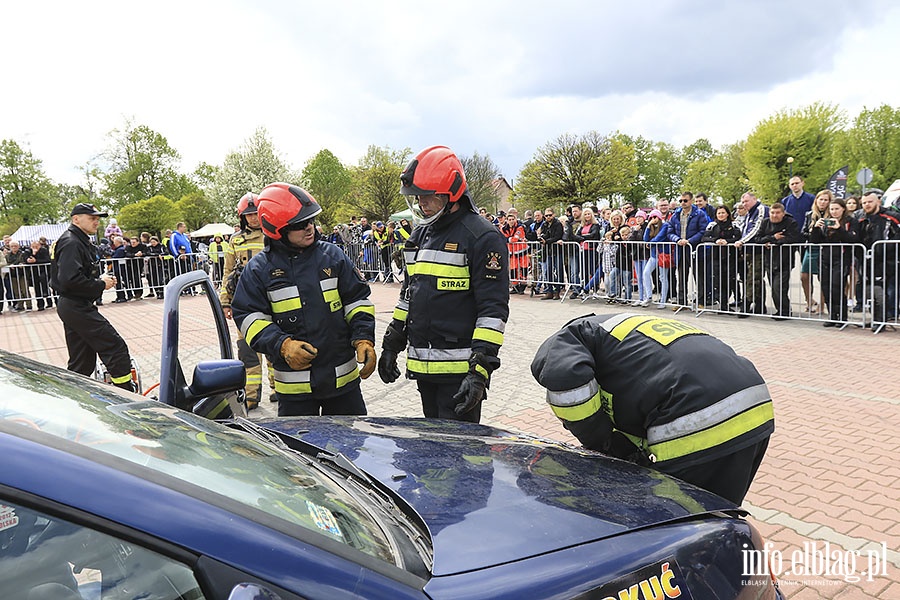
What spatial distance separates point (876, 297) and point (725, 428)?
7.53 m

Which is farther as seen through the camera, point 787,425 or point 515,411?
point 515,411

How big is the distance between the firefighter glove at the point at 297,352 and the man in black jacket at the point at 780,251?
7940 millimetres

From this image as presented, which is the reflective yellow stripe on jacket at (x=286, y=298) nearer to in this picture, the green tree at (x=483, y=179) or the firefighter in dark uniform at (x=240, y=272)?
the firefighter in dark uniform at (x=240, y=272)

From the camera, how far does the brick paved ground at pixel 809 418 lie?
10.2ft

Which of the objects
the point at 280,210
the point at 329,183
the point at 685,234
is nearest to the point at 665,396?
the point at 280,210

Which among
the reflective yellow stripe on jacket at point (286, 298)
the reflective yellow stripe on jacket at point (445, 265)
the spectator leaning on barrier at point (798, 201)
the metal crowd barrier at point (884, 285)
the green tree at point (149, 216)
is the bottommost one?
the metal crowd barrier at point (884, 285)

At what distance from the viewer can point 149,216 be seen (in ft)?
149

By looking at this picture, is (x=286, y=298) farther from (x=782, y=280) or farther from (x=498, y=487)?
(x=782, y=280)

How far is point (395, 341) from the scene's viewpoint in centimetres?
A: 360

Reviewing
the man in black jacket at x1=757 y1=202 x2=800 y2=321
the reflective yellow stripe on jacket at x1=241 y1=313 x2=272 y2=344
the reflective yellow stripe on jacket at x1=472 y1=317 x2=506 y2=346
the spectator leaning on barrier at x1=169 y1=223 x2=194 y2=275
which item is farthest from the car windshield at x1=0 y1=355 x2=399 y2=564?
the spectator leaning on barrier at x1=169 y1=223 x2=194 y2=275

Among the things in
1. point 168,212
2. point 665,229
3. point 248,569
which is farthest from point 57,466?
point 168,212

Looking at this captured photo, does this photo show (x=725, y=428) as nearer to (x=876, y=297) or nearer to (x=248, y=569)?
(x=248, y=569)

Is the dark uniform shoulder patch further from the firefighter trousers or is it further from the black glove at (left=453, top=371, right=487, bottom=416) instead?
the firefighter trousers

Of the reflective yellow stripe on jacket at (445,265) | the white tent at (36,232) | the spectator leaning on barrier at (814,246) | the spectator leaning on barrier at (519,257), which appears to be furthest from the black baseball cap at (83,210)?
the white tent at (36,232)
